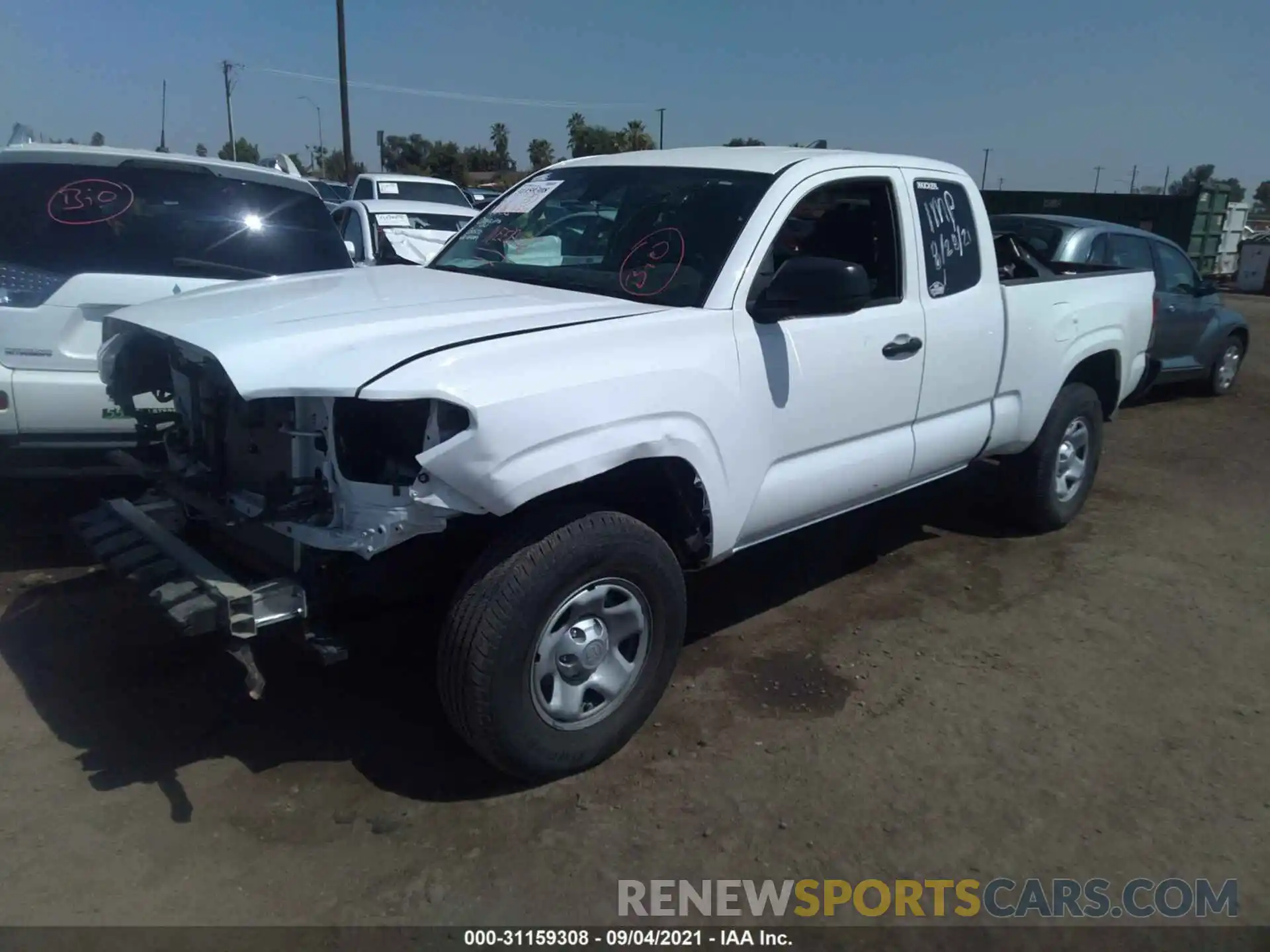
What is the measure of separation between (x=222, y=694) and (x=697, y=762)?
1.81m

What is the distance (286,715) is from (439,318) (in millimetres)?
1606

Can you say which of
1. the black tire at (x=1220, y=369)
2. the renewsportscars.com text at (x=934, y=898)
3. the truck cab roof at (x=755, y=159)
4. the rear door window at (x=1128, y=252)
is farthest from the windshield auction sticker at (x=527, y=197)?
the black tire at (x=1220, y=369)

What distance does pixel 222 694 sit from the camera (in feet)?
12.8

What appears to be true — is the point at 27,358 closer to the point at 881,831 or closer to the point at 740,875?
the point at 740,875

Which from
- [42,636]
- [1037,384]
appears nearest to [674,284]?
[1037,384]

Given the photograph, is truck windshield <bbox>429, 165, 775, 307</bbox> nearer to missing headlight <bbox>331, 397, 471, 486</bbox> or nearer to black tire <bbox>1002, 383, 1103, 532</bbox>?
missing headlight <bbox>331, 397, 471, 486</bbox>

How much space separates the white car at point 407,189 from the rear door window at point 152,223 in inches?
409

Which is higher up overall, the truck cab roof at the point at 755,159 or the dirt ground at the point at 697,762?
the truck cab roof at the point at 755,159

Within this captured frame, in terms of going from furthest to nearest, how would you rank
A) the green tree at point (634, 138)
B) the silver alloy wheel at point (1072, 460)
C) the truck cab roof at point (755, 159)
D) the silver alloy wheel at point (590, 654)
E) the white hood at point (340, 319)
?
the green tree at point (634, 138), the silver alloy wheel at point (1072, 460), the truck cab roof at point (755, 159), the silver alloy wheel at point (590, 654), the white hood at point (340, 319)

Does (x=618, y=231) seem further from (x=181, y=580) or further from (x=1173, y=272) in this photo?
(x=1173, y=272)

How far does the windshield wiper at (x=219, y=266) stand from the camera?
4.86 meters

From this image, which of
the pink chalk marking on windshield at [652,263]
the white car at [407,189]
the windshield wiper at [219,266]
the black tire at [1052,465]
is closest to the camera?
the pink chalk marking on windshield at [652,263]

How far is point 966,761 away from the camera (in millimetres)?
3730

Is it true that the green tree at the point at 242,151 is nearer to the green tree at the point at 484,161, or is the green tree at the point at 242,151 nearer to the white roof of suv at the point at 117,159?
the green tree at the point at 484,161
